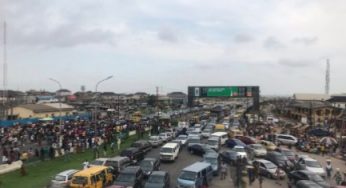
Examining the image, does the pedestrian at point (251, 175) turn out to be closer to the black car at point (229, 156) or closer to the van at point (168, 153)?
the black car at point (229, 156)

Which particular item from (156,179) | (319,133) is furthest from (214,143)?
(319,133)

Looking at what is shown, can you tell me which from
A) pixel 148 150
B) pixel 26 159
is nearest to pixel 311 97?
pixel 148 150

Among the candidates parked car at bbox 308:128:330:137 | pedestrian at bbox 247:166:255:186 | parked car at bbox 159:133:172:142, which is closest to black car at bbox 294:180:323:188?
pedestrian at bbox 247:166:255:186

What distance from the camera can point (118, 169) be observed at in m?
29.0

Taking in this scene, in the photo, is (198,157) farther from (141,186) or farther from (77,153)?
(141,186)

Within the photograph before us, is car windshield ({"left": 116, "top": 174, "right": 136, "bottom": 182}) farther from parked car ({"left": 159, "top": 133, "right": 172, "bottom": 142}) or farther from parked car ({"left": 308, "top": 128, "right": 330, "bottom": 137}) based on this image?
parked car ({"left": 308, "top": 128, "right": 330, "bottom": 137})

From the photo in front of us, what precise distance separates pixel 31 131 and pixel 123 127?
15306 mm

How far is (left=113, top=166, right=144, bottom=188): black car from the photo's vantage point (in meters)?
24.4

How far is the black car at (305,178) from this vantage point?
91.3 feet

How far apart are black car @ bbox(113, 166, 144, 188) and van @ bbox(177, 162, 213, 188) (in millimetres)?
2474

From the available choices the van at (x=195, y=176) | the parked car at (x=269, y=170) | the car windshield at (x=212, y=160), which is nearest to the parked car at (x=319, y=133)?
the parked car at (x=269, y=170)

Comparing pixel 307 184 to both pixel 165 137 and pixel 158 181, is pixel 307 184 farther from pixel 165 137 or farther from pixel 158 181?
pixel 165 137

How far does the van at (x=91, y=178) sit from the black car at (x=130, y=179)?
936mm

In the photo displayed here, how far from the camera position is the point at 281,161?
36594 millimetres
